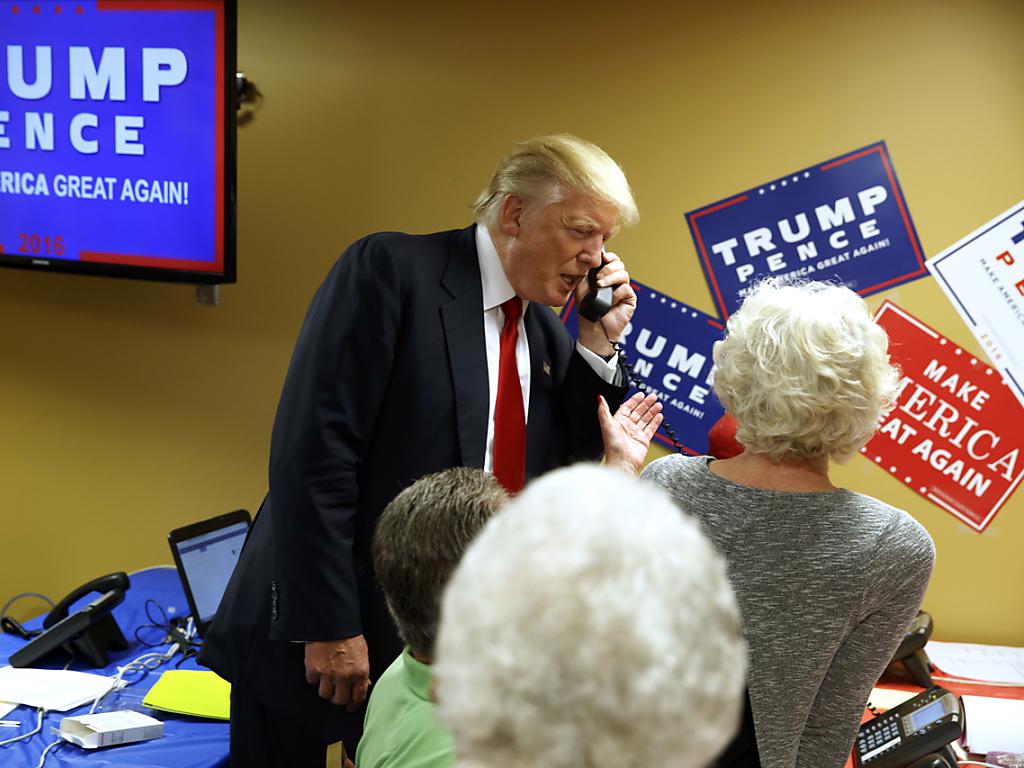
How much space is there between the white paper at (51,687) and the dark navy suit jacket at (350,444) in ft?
2.07

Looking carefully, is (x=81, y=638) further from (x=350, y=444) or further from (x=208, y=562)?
(x=350, y=444)

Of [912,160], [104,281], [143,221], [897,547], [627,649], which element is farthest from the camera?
[104,281]

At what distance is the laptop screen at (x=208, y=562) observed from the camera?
100 inches

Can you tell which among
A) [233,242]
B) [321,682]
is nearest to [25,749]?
[321,682]

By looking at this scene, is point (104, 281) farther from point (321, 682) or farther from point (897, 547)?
point (897, 547)

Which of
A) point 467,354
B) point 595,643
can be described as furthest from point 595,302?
point 595,643

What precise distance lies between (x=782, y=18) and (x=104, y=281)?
2199 millimetres

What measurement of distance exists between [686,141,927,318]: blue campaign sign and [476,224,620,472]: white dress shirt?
106cm

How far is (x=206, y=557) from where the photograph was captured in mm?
2623

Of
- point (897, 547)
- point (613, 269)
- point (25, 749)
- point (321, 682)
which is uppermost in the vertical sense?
point (613, 269)

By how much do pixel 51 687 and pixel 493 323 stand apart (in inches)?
54.2

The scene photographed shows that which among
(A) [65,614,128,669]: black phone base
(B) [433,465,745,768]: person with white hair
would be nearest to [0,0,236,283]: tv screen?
(A) [65,614,128,669]: black phone base

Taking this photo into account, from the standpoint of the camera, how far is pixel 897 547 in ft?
4.17

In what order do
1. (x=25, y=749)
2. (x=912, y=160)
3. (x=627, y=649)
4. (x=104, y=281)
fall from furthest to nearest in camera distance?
(x=104, y=281) < (x=912, y=160) < (x=25, y=749) < (x=627, y=649)
